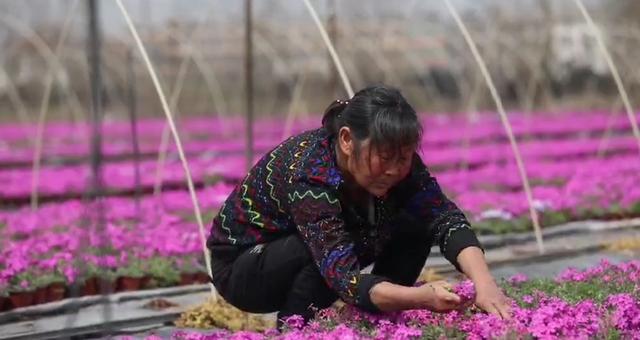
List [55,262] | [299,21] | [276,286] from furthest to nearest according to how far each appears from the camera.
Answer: [299,21] → [55,262] → [276,286]

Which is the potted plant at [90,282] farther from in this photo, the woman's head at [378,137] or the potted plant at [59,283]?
the woman's head at [378,137]

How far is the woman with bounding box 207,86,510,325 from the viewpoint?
325 cm

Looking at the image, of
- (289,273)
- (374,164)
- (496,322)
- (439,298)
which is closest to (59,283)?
(289,273)

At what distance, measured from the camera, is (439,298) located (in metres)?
3.17

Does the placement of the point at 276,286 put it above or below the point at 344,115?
below

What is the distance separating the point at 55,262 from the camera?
5695mm

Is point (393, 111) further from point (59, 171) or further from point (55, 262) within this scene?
point (59, 171)

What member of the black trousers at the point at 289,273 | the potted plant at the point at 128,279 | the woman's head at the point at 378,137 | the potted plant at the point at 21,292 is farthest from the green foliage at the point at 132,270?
the woman's head at the point at 378,137

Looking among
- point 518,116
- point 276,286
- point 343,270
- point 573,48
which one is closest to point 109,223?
point 276,286

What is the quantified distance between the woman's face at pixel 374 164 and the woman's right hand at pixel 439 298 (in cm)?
36

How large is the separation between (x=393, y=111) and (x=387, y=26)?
21.7 metres

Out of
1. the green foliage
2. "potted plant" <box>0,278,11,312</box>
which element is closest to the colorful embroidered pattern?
"potted plant" <box>0,278,11,312</box>

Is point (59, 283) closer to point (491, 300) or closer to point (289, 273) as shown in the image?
point (289, 273)

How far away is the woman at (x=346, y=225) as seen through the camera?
3250mm
